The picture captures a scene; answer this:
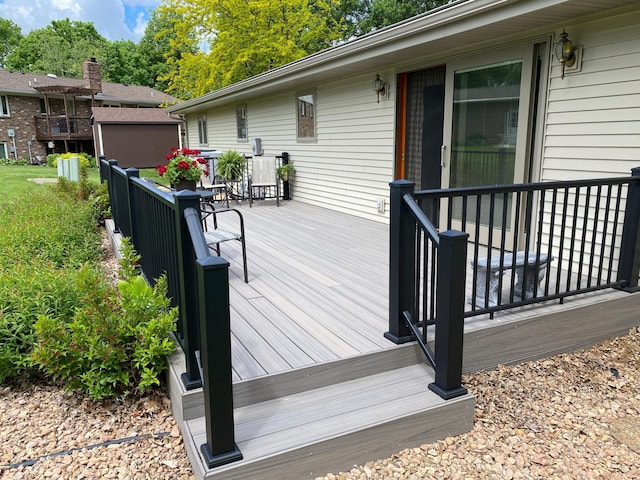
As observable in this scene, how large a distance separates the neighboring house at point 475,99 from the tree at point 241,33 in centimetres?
1151

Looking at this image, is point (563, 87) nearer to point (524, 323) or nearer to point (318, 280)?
point (524, 323)

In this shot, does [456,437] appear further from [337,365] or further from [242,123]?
[242,123]

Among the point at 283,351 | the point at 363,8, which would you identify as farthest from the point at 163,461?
the point at 363,8

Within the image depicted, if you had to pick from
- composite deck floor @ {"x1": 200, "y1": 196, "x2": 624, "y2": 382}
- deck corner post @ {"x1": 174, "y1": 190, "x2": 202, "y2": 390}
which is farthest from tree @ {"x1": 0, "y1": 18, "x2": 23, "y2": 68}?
deck corner post @ {"x1": 174, "y1": 190, "x2": 202, "y2": 390}

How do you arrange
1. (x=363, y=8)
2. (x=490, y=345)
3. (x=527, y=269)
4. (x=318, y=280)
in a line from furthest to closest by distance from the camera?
(x=363, y=8) → (x=318, y=280) → (x=527, y=269) → (x=490, y=345)

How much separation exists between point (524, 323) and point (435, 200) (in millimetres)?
967

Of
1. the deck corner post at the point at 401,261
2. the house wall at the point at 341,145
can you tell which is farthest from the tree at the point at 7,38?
the deck corner post at the point at 401,261

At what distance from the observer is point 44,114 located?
1008 inches

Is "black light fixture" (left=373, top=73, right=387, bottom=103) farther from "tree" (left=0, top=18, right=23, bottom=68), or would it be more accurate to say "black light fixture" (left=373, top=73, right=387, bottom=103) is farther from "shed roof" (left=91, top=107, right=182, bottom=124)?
"tree" (left=0, top=18, right=23, bottom=68)

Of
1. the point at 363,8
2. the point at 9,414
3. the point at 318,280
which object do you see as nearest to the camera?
the point at 9,414

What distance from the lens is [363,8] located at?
A: 889 inches

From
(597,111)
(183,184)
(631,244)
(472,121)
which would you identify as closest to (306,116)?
(183,184)

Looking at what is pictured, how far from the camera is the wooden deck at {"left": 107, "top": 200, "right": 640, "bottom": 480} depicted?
2006 millimetres

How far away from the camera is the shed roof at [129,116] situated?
2078 centimetres
